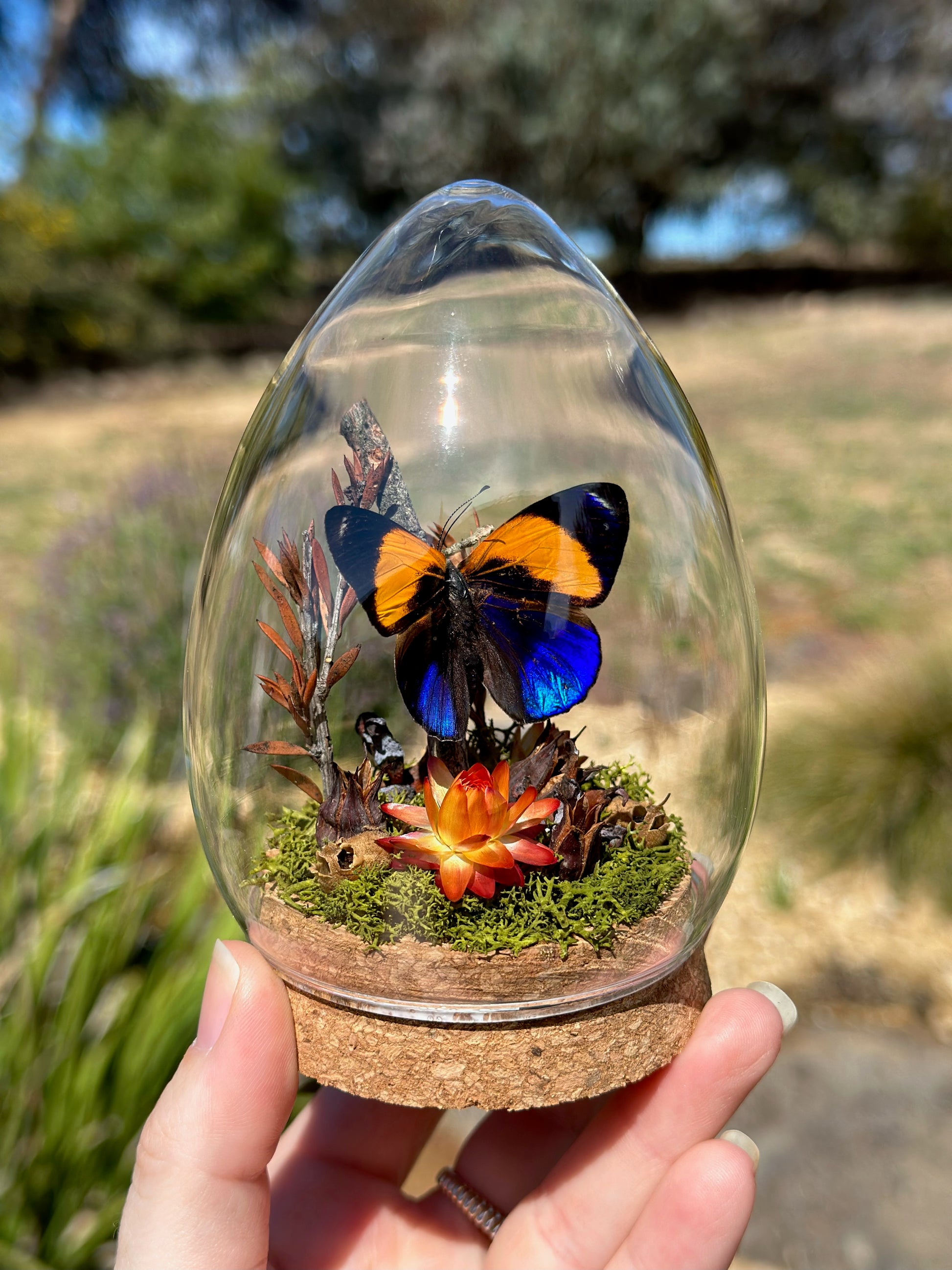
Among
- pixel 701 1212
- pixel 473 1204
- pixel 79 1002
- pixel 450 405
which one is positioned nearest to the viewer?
pixel 450 405

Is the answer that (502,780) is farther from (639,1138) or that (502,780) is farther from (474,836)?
(639,1138)

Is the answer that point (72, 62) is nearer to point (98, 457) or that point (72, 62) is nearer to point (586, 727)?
point (98, 457)

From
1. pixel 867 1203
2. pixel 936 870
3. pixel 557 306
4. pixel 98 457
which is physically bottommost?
pixel 867 1203

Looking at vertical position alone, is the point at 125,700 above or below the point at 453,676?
below

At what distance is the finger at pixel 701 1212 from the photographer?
1223mm

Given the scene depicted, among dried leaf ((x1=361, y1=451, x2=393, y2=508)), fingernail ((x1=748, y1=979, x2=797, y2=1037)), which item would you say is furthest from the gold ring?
dried leaf ((x1=361, y1=451, x2=393, y2=508))

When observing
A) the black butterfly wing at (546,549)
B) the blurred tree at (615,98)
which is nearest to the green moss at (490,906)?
the black butterfly wing at (546,549)

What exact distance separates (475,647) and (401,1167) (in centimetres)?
107

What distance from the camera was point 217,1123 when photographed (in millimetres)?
1167

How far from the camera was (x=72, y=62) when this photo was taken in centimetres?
1475

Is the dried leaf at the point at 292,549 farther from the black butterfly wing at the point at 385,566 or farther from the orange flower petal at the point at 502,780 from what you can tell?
the orange flower petal at the point at 502,780

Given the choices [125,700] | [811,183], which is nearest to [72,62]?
[811,183]

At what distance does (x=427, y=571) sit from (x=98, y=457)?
28.5ft

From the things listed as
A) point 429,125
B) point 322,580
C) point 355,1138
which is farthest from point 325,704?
point 429,125
